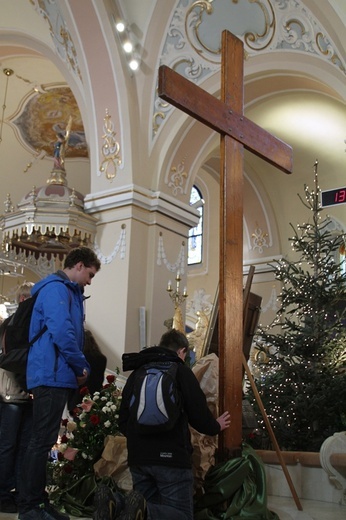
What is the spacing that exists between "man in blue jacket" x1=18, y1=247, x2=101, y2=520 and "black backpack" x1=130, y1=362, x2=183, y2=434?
0.36 meters

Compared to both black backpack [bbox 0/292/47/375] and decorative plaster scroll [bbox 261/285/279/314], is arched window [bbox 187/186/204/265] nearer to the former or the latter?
decorative plaster scroll [bbox 261/285/279/314]

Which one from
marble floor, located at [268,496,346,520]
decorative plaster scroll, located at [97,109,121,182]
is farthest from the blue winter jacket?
decorative plaster scroll, located at [97,109,121,182]

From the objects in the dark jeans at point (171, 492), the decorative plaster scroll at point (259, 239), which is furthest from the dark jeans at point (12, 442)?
the decorative plaster scroll at point (259, 239)

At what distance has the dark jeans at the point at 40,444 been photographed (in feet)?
10.8

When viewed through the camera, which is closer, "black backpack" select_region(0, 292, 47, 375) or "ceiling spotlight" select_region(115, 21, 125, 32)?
"black backpack" select_region(0, 292, 47, 375)

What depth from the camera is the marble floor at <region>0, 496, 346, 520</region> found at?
4055 mm

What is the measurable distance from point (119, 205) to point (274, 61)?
10.7 feet

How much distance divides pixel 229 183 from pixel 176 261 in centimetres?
647

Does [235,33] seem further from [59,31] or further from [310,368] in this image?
[310,368]

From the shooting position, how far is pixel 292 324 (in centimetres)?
620

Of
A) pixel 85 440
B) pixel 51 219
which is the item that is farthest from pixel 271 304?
pixel 85 440

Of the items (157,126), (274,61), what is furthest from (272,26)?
(157,126)

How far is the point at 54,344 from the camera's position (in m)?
3.39

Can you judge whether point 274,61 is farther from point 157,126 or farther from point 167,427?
point 167,427
